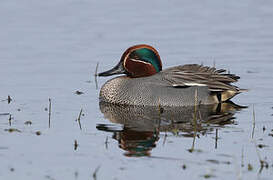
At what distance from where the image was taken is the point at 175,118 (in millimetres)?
11562

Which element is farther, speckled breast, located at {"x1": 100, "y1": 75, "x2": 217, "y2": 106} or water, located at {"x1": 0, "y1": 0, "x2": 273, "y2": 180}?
speckled breast, located at {"x1": 100, "y1": 75, "x2": 217, "y2": 106}

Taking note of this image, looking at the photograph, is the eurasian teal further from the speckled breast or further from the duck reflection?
the duck reflection

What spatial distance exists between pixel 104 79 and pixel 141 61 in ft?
6.33

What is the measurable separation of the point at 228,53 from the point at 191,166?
8017 millimetres

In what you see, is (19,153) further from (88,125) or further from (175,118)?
(175,118)

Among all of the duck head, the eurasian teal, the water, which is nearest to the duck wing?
the eurasian teal

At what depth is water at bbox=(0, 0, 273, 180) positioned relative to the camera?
8742 mm

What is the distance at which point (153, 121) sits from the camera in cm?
1123

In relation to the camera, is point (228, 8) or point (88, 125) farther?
point (228, 8)

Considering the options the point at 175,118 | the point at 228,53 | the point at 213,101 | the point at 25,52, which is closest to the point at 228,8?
the point at 228,53

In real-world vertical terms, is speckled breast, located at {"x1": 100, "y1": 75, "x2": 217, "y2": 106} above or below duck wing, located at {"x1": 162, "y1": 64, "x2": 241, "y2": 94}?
below

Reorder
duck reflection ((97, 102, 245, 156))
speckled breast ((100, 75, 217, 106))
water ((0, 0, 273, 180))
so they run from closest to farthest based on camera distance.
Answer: water ((0, 0, 273, 180)), duck reflection ((97, 102, 245, 156)), speckled breast ((100, 75, 217, 106))

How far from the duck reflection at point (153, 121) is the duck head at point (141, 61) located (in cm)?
84

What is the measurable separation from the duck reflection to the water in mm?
124
